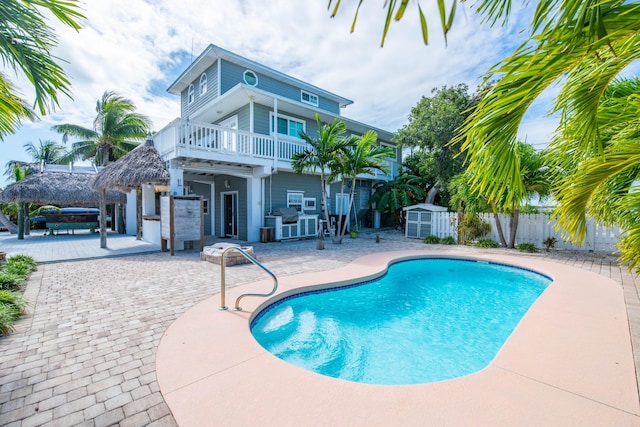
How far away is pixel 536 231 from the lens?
33.7 ft

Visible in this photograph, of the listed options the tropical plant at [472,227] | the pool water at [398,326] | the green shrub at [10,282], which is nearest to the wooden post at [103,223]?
the green shrub at [10,282]

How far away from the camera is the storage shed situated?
12.9m

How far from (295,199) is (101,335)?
34.8 feet

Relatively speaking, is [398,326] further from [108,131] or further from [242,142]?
[108,131]

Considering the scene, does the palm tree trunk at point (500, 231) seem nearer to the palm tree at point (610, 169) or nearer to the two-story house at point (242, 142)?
the two-story house at point (242, 142)

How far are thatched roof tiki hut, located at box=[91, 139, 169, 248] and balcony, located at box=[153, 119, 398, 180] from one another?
1.32ft

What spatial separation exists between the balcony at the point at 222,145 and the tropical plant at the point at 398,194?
615 cm

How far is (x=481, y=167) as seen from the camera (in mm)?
2172

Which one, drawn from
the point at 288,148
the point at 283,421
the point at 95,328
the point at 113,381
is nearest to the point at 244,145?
the point at 288,148

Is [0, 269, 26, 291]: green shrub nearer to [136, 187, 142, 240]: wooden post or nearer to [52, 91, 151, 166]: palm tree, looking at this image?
[136, 187, 142, 240]: wooden post

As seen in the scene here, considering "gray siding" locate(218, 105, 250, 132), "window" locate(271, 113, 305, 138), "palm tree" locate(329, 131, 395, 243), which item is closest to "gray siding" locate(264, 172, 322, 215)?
"window" locate(271, 113, 305, 138)

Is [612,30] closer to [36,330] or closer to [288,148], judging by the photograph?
[36,330]

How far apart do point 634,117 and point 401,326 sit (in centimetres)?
379

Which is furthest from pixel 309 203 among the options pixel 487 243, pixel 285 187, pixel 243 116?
pixel 487 243
